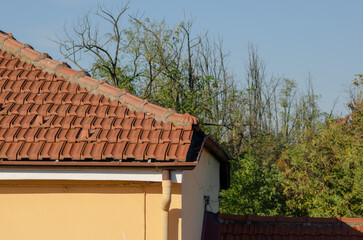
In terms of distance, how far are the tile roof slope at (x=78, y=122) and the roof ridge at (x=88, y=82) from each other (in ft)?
0.04

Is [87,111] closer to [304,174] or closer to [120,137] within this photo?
[120,137]

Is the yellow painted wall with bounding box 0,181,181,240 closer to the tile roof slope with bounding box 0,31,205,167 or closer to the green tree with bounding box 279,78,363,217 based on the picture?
the tile roof slope with bounding box 0,31,205,167

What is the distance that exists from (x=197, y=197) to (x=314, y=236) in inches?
129

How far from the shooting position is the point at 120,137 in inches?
220

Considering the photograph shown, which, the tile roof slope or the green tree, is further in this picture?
the green tree

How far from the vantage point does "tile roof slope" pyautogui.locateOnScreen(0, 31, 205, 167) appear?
5.40 meters

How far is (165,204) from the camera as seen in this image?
207 inches

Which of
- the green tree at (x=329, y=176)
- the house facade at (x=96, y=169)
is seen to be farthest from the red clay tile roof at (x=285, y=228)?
the green tree at (x=329, y=176)

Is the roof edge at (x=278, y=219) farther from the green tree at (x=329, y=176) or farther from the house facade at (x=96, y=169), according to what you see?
the green tree at (x=329, y=176)

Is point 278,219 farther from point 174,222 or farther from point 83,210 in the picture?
point 83,210

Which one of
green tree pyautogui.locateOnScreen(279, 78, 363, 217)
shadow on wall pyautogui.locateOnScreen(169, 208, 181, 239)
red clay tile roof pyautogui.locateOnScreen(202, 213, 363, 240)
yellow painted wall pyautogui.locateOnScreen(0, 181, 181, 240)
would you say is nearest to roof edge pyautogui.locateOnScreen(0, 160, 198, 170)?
yellow painted wall pyautogui.locateOnScreen(0, 181, 181, 240)

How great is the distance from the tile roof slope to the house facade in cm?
1

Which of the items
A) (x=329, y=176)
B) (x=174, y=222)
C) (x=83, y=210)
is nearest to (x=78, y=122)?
(x=83, y=210)

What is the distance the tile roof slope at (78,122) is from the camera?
5398mm
